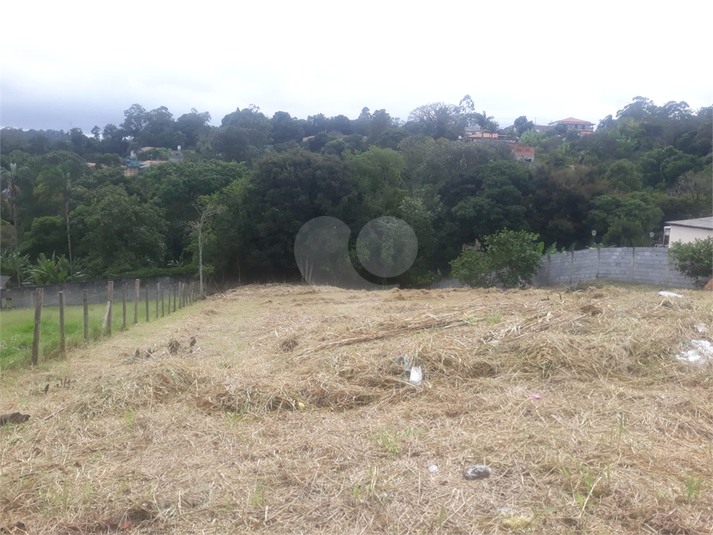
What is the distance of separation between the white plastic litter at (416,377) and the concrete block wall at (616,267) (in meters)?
13.9

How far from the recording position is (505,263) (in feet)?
71.7

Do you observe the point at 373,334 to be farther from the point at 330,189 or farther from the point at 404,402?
the point at 330,189

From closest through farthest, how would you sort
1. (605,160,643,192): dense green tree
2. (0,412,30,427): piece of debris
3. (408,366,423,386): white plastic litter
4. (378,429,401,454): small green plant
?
(378,429,401,454): small green plant
(0,412,30,427): piece of debris
(408,366,423,386): white plastic litter
(605,160,643,192): dense green tree

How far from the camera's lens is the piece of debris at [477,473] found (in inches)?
140

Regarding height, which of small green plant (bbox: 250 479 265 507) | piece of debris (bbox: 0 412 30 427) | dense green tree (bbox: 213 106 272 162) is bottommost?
piece of debris (bbox: 0 412 30 427)

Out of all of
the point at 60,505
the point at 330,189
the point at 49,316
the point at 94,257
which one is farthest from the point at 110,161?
the point at 60,505

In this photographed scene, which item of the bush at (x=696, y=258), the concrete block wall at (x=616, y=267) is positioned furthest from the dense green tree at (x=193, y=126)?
the bush at (x=696, y=258)

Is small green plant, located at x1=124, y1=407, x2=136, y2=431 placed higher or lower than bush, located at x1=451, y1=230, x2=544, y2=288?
higher

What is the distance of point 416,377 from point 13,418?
337cm

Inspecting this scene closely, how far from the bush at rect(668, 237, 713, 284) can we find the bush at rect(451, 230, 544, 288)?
547 centimetres

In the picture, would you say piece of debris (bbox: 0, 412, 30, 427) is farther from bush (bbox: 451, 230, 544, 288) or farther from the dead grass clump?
bush (bbox: 451, 230, 544, 288)

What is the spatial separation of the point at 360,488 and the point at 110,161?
48.5 metres

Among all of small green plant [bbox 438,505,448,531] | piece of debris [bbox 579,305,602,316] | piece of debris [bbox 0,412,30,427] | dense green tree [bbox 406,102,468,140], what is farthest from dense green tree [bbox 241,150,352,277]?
dense green tree [bbox 406,102,468,140]

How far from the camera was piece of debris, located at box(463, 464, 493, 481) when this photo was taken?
11.7 ft
